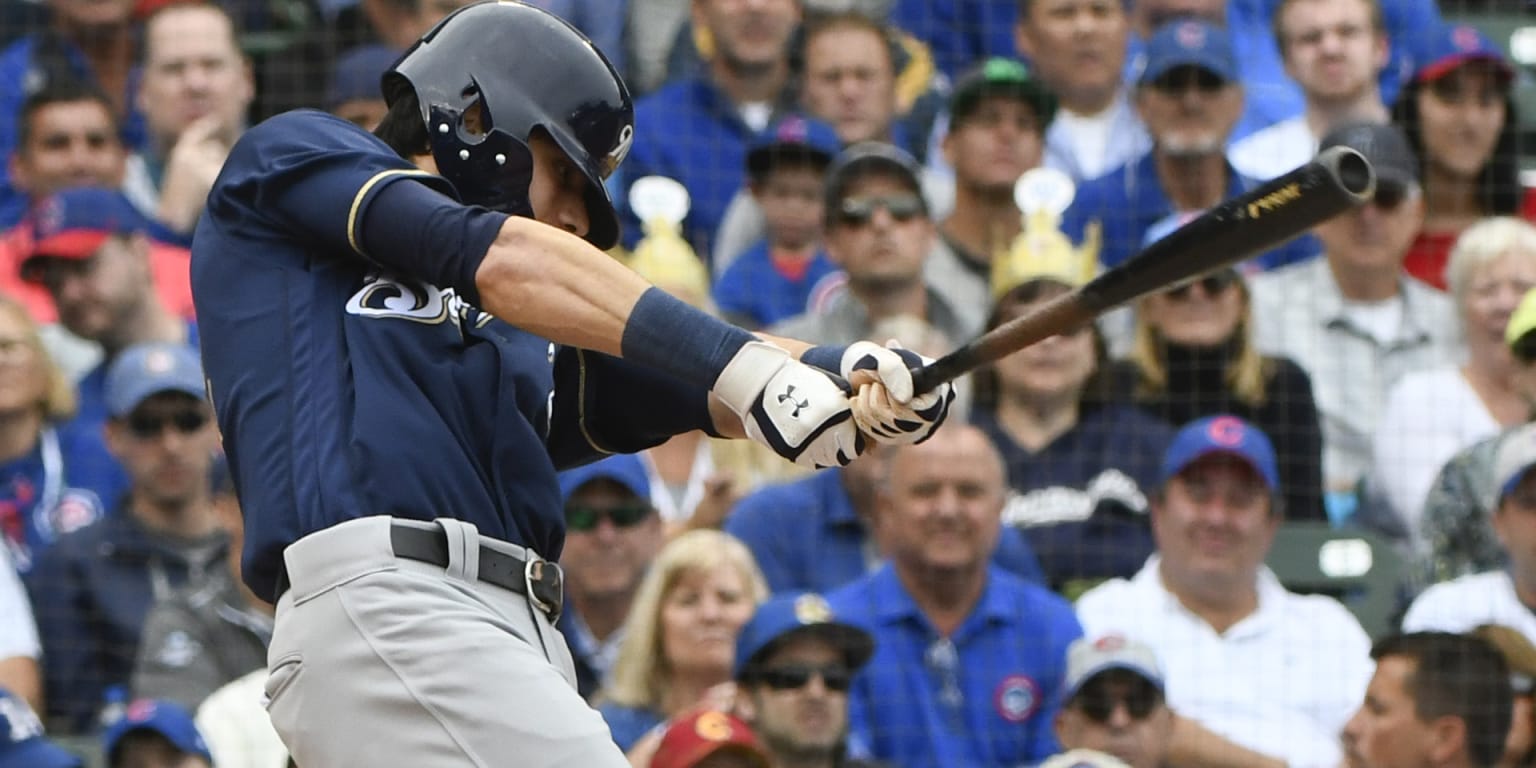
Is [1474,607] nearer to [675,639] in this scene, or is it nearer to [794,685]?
[794,685]

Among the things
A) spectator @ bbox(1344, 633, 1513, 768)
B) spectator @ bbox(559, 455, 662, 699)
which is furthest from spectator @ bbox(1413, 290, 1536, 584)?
spectator @ bbox(559, 455, 662, 699)

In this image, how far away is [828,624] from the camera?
6254 mm

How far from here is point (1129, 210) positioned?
807 centimetres

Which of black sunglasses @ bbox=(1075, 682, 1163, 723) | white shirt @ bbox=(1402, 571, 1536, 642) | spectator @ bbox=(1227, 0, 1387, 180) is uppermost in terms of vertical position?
spectator @ bbox=(1227, 0, 1387, 180)

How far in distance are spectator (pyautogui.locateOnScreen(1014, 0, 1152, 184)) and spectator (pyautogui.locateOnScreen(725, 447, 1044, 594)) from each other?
1.87 meters

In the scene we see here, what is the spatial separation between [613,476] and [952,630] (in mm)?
1032

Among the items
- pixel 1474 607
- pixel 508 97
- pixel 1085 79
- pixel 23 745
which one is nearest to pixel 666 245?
pixel 1085 79

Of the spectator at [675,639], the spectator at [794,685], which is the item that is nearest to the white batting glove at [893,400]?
the spectator at [794,685]

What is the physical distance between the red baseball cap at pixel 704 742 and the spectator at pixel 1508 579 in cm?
195

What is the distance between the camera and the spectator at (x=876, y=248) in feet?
24.6

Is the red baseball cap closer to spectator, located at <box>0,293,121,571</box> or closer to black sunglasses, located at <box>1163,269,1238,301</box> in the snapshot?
black sunglasses, located at <box>1163,269,1238,301</box>

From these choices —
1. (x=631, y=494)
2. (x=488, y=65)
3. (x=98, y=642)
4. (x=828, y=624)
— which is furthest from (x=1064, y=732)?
(x=488, y=65)

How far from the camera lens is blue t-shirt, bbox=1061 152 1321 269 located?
8.02m

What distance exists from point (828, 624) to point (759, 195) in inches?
88.1
